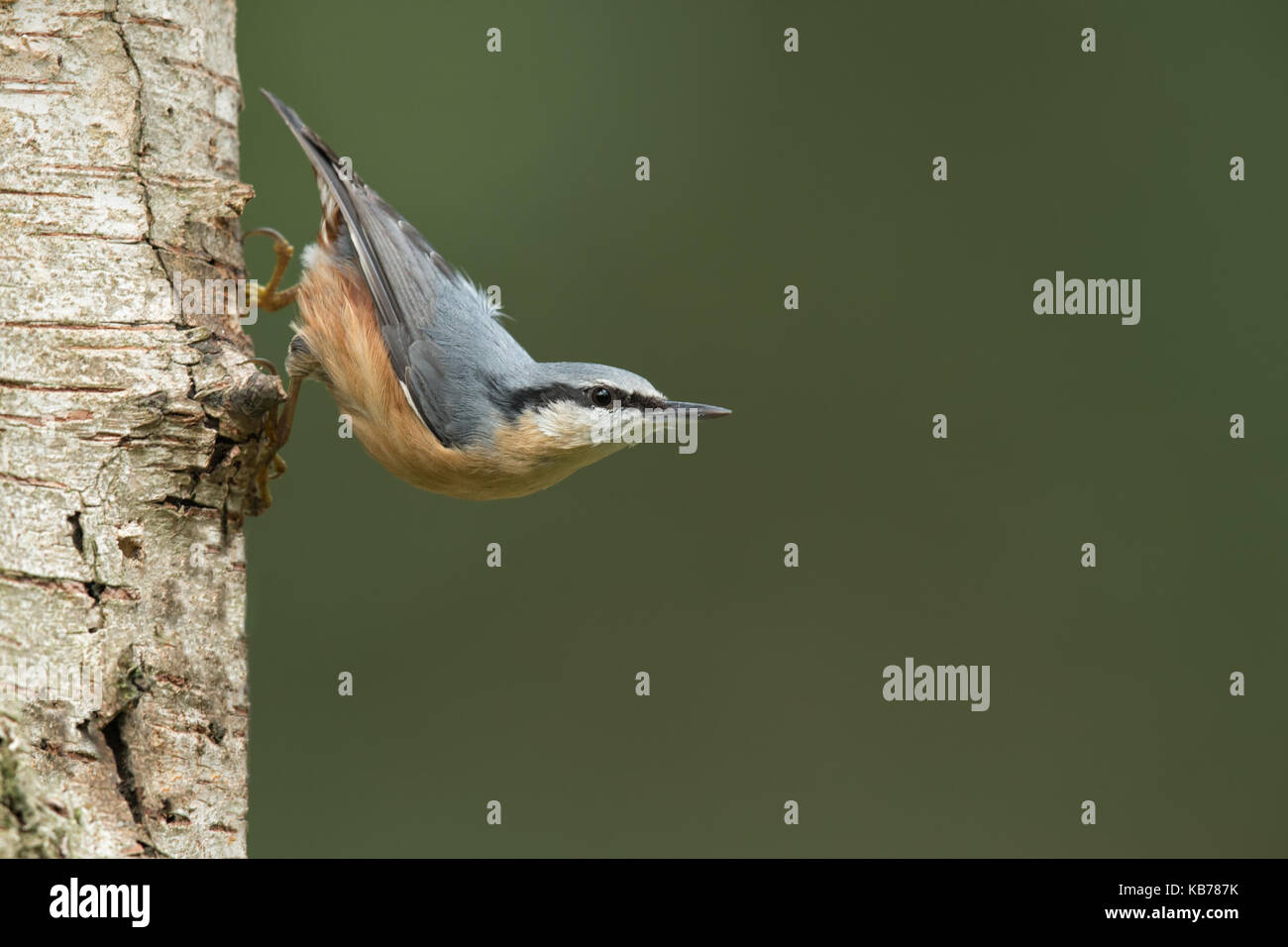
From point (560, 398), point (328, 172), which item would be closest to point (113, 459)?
point (560, 398)

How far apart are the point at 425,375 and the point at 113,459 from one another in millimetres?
887

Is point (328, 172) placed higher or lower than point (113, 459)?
higher

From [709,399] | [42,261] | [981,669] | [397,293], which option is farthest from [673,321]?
[42,261]

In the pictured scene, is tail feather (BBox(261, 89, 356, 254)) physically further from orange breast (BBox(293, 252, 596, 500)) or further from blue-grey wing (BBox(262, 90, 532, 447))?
orange breast (BBox(293, 252, 596, 500))

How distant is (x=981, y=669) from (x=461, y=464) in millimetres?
2422

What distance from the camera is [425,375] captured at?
107 inches

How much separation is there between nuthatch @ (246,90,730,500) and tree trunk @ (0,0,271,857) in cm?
52

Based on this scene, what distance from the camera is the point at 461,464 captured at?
2.67m

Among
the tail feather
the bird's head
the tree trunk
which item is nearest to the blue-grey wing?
the tail feather

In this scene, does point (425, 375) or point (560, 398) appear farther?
point (425, 375)

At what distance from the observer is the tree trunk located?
1.84 meters

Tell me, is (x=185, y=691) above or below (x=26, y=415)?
below

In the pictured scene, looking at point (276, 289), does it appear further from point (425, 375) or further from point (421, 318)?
point (425, 375)

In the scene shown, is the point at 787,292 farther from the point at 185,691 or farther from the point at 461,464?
the point at 185,691
